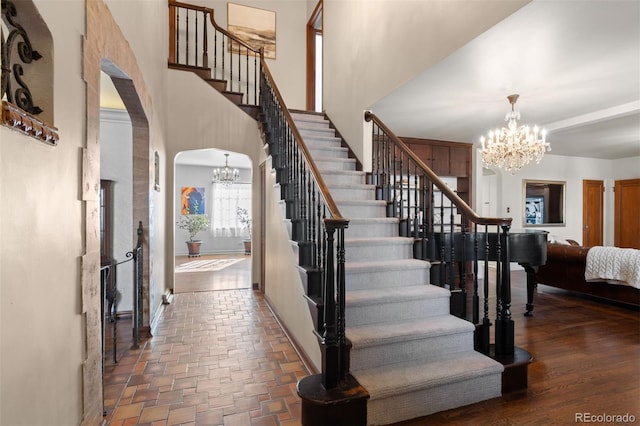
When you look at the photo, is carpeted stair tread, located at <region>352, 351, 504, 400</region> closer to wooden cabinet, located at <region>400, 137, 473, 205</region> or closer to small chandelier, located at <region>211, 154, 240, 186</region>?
wooden cabinet, located at <region>400, 137, 473, 205</region>

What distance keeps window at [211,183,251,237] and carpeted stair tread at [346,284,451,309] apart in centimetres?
861

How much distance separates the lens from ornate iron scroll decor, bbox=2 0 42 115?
115 centimetres

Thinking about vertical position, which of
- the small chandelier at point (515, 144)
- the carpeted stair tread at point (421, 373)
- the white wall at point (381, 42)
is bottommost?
the carpeted stair tread at point (421, 373)

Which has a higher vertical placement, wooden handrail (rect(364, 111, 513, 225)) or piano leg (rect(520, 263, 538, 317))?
wooden handrail (rect(364, 111, 513, 225))

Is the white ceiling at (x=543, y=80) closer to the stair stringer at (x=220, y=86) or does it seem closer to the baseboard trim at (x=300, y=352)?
the stair stringer at (x=220, y=86)

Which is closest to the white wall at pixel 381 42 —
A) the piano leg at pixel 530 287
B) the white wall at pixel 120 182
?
the piano leg at pixel 530 287

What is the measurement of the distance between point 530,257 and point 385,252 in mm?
1686

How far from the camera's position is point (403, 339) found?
7.94ft

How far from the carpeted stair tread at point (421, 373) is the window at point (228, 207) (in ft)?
30.0

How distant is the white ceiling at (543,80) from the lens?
2.42 m

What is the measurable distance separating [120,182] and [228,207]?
680cm

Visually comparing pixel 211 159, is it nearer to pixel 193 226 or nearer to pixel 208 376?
pixel 193 226

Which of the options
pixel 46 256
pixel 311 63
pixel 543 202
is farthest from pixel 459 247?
pixel 543 202

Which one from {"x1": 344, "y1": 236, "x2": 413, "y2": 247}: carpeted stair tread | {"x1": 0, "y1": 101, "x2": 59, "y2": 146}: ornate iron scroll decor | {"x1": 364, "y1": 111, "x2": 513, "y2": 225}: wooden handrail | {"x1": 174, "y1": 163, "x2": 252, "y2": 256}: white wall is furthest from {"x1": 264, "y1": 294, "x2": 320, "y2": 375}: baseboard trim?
{"x1": 174, "y1": 163, "x2": 252, "y2": 256}: white wall
